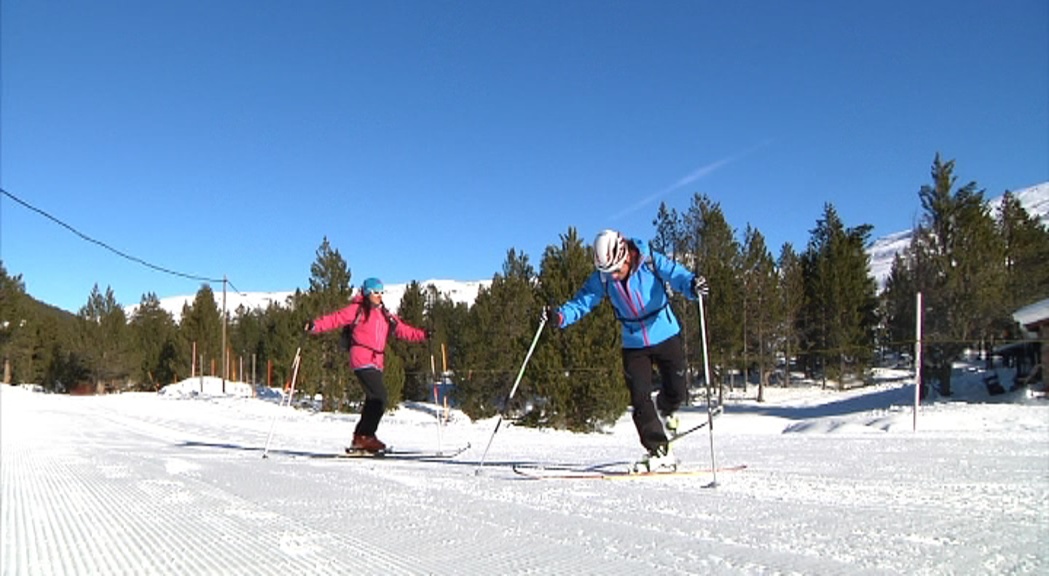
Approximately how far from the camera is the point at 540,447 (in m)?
7.37

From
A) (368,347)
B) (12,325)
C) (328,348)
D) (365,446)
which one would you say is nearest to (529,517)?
(365,446)

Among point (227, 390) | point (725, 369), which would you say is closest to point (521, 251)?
point (725, 369)

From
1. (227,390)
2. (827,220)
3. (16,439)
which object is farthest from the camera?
(827,220)

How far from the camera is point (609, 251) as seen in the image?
503 centimetres

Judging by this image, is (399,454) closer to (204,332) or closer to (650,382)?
(650,382)

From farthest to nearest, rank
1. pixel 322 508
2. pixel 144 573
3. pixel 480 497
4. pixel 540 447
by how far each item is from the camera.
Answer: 1. pixel 540 447
2. pixel 480 497
3. pixel 322 508
4. pixel 144 573

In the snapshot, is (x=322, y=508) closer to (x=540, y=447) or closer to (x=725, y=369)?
(x=540, y=447)

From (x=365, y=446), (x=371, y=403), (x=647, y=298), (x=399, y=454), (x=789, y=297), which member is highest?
(x=789, y=297)

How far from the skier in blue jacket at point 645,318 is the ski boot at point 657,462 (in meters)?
0.02

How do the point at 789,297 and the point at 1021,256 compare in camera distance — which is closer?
the point at 1021,256

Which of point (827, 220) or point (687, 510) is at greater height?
point (827, 220)

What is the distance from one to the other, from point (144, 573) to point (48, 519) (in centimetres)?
123

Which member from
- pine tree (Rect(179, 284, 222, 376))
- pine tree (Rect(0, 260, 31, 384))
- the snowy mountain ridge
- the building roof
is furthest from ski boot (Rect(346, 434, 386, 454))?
the snowy mountain ridge

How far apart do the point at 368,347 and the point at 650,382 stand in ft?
10.3
